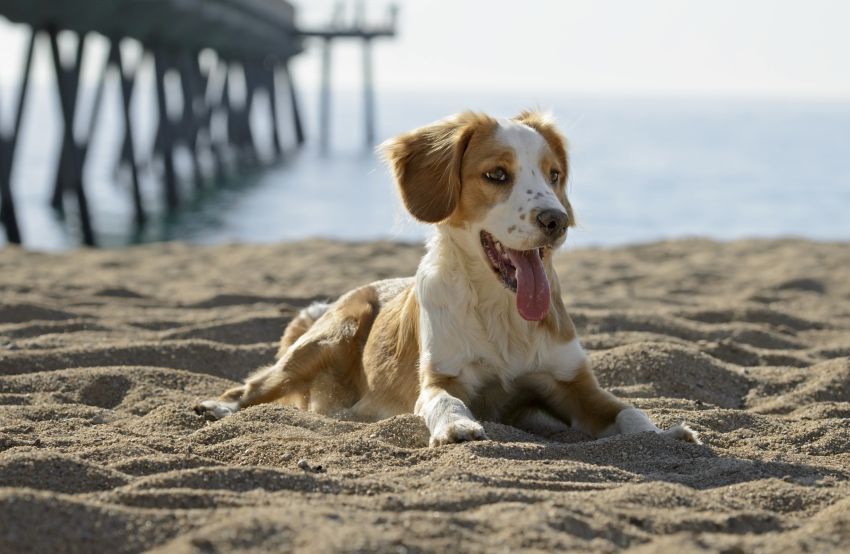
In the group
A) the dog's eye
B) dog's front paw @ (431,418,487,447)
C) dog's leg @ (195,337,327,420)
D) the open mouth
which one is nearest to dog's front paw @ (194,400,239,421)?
dog's leg @ (195,337,327,420)

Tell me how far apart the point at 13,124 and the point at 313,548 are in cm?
1694

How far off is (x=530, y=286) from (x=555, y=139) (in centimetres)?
78

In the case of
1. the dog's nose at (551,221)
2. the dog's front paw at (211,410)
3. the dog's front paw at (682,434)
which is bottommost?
the dog's front paw at (211,410)

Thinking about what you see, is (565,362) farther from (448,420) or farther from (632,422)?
(448,420)

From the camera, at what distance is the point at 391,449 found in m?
4.71

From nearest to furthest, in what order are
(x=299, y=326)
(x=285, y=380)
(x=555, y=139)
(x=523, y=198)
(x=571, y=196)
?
(x=523, y=198) → (x=555, y=139) → (x=285, y=380) → (x=299, y=326) → (x=571, y=196)

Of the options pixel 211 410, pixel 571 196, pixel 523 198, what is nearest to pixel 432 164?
pixel 523 198

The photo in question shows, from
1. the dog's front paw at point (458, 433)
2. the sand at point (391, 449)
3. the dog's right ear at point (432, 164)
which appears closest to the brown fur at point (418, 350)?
the dog's right ear at point (432, 164)

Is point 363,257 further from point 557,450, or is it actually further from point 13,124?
point 13,124

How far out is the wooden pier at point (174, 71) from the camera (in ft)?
59.1

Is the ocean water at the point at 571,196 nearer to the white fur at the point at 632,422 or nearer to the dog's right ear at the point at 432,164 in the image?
the dog's right ear at the point at 432,164

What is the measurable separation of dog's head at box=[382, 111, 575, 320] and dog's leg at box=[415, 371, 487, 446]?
0.47 meters

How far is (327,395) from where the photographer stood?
19.7 feet

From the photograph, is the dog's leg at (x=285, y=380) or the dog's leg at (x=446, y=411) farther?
the dog's leg at (x=285, y=380)
